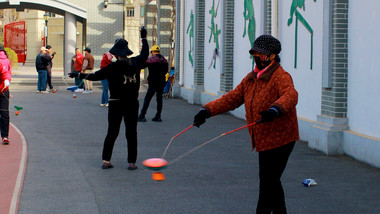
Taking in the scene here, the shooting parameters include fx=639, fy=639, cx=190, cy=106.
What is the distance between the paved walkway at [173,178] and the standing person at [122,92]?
1.05 feet

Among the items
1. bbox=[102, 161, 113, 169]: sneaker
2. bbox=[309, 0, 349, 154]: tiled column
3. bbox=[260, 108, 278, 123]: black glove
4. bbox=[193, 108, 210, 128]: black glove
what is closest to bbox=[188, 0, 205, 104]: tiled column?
bbox=[309, 0, 349, 154]: tiled column

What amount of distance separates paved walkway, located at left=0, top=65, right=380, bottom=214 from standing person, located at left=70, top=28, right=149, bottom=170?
32 centimetres

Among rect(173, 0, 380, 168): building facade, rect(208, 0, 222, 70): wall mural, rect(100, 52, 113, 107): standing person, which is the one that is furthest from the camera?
rect(208, 0, 222, 70): wall mural

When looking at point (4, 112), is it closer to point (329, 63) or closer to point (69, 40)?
point (329, 63)

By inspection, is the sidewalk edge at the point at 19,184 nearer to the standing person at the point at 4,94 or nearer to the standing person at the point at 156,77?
the standing person at the point at 4,94

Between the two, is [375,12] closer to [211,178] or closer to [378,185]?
[378,185]

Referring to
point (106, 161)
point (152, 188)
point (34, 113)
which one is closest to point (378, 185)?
point (152, 188)

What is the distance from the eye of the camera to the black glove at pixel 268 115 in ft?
16.2

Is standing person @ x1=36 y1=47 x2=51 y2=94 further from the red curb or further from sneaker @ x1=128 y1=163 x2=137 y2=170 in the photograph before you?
sneaker @ x1=128 y1=163 x2=137 y2=170

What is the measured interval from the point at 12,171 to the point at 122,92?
179 cm

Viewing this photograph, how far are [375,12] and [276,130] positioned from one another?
15.4 ft

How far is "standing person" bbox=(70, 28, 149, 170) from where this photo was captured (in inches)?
344

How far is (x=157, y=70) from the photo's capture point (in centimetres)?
1520

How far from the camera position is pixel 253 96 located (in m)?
5.44
